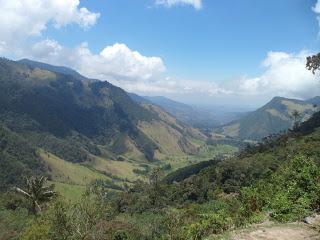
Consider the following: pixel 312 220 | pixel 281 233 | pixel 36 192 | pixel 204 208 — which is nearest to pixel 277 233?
pixel 281 233

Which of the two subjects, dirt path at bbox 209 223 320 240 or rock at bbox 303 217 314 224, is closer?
dirt path at bbox 209 223 320 240

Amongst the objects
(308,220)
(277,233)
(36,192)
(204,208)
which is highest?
(308,220)

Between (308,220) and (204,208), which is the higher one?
(308,220)

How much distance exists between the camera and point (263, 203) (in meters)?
37.6

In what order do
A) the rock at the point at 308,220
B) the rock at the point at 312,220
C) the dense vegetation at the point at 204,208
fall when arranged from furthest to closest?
the dense vegetation at the point at 204,208, the rock at the point at 308,220, the rock at the point at 312,220

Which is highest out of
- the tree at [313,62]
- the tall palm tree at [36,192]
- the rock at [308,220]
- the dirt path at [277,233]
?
the tree at [313,62]

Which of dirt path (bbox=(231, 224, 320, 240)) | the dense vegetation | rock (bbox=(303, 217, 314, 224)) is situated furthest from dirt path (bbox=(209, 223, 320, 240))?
the dense vegetation

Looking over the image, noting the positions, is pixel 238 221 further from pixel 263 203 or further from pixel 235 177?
pixel 235 177

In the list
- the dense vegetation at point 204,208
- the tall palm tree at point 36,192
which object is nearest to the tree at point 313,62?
the dense vegetation at point 204,208

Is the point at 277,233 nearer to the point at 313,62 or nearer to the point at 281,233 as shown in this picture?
the point at 281,233

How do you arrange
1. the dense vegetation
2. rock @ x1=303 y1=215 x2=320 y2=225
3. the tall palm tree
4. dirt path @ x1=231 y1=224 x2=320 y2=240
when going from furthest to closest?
the tall palm tree, the dense vegetation, rock @ x1=303 y1=215 x2=320 y2=225, dirt path @ x1=231 y1=224 x2=320 y2=240

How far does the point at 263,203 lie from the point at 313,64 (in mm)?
96197

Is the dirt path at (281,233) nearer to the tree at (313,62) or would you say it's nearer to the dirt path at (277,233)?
the dirt path at (277,233)

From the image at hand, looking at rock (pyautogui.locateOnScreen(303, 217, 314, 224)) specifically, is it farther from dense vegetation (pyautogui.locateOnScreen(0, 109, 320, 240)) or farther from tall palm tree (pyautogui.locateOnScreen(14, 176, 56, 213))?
tall palm tree (pyautogui.locateOnScreen(14, 176, 56, 213))
